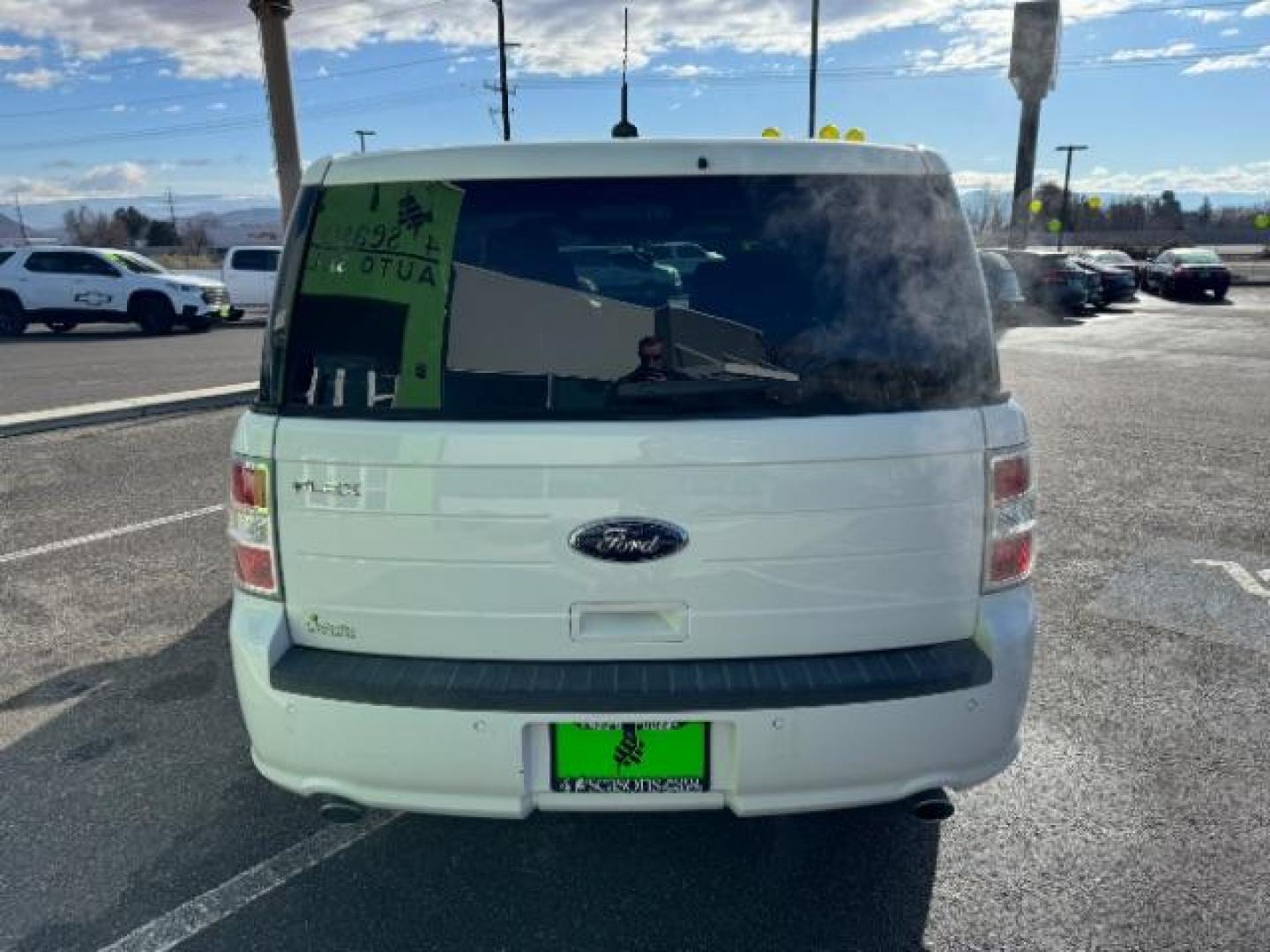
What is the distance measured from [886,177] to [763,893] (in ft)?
6.29

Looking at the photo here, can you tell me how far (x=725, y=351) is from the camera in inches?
84.8

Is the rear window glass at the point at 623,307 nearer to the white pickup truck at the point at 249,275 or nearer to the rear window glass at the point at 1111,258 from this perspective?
the white pickup truck at the point at 249,275

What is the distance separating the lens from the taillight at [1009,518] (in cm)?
222

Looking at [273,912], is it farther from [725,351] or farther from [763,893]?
[725,351]

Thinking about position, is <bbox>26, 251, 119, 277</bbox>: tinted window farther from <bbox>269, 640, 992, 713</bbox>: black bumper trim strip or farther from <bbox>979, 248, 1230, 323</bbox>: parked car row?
<bbox>269, 640, 992, 713</bbox>: black bumper trim strip

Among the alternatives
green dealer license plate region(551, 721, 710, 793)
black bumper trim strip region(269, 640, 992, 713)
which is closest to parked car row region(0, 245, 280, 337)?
black bumper trim strip region(269, 640, 992, 713)

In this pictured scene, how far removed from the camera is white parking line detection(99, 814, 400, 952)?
2301 mm

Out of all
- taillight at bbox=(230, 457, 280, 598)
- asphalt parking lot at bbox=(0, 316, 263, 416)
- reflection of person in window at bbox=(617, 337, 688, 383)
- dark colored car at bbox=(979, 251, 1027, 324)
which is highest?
dark colored car at bbox=(979, 251, 1027, 324)

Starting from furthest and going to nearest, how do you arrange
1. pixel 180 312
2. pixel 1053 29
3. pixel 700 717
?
pixel 1053 29
pixel 180 312
pixel 700 717

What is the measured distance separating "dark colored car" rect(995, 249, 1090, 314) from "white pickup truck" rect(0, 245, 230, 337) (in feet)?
64.4

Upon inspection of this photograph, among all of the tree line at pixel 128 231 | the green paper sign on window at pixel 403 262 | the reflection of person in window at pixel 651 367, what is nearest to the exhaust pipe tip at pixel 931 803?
the reflection of person in window at pixel 651 367

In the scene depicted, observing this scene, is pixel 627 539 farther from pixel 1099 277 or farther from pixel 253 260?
pixel 1099 277

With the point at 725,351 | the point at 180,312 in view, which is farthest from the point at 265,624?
the point at 180,312

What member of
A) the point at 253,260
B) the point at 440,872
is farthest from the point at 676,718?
the point at 253,260
